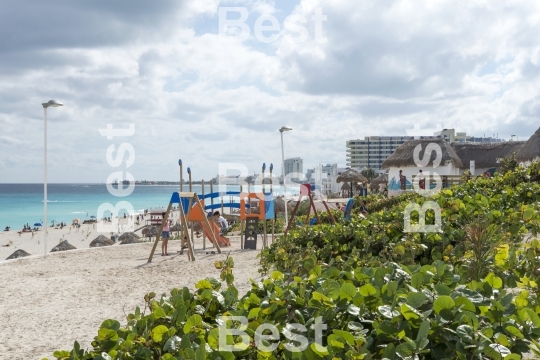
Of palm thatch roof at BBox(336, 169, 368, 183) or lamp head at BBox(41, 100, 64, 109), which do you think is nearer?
lamp head at BBox(41, 100, 64, 109)

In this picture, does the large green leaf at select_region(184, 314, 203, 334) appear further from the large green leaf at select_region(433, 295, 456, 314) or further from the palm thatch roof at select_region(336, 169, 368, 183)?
the palm thatch roof at select_region(336, 169, 368, 183)

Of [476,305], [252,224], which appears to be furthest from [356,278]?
[252,224]

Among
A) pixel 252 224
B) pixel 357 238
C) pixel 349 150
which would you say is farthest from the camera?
pixel 349 150

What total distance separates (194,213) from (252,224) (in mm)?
1808

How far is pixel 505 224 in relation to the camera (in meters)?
4.08

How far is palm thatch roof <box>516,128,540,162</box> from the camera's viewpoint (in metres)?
26.0

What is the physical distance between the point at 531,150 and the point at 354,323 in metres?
27.7

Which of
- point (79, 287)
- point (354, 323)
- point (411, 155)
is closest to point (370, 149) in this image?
point (411, 155)

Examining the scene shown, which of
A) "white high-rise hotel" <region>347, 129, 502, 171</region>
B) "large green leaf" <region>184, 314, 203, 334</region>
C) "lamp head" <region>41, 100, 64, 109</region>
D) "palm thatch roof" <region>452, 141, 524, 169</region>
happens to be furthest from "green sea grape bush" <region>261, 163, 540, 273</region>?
"white high-rise hotel" <region>347, 129, 502, 171</region>

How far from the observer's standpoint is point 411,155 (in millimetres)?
29812

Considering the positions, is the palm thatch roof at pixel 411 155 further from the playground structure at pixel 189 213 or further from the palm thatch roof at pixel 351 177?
the playground structure at pixel 189 213

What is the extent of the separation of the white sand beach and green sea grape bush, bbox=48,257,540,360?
3.82m

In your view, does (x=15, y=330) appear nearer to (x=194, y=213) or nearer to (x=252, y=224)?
(x=194, y=213)

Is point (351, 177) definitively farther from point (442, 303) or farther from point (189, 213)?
point (442, 303)
